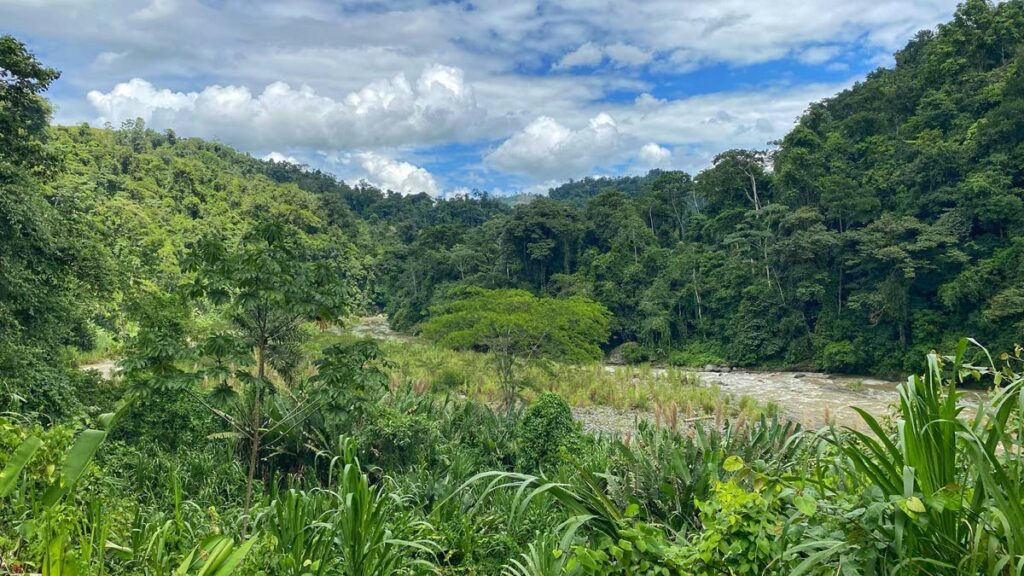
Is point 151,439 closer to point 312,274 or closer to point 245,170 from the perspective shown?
point 312,274

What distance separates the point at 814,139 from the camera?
24.2 meters

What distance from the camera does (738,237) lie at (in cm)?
2417

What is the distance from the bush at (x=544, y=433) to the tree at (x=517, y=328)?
5.69m

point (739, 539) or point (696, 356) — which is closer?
point (739, 539)

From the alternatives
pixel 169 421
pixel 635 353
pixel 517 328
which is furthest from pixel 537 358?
pixel 635 353

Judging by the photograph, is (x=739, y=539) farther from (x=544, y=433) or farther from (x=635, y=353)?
(x=635, y=353)

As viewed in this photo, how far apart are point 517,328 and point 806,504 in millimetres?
11803

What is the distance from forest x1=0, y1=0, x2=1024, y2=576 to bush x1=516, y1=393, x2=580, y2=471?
0.04m

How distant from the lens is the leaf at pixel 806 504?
4.09 ft

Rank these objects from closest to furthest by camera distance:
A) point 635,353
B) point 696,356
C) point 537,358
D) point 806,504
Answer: point 806,504 < point 537,358 < point 696,356 < point 635,353

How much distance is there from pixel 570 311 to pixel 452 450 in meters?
7.12

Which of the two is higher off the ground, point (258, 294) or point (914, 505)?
point (258, 294)

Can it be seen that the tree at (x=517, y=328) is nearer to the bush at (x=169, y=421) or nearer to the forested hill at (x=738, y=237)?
the forested hill at (x=738, y=237)

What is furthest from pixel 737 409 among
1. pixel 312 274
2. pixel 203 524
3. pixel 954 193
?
pixel 203 524
